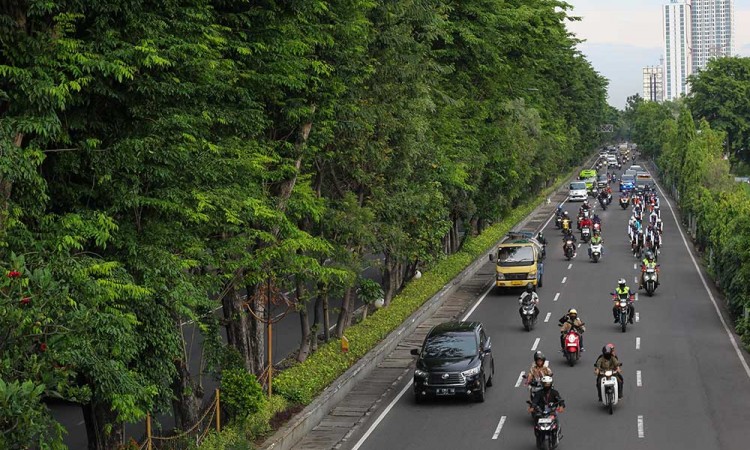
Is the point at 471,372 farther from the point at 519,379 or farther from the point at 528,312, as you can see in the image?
the point at 528,312

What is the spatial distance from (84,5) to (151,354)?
18.5ft

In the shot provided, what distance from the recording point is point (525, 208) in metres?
84.4

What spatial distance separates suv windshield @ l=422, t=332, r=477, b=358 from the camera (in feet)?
85.1

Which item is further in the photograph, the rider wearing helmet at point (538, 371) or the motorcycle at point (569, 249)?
the motorcycle at point (569, 249)

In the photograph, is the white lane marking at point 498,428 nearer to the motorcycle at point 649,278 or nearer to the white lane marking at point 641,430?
the white lane marking at point 641,430

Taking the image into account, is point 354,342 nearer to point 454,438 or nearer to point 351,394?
point 351,394

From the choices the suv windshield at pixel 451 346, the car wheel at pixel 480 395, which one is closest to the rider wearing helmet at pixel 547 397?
the car wheel at pixel 480 395

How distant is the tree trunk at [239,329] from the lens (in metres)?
24.0

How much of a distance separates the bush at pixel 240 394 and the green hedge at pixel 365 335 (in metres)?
2.50

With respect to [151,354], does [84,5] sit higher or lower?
higher

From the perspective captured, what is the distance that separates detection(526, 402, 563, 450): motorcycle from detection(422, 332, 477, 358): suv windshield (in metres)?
5.15

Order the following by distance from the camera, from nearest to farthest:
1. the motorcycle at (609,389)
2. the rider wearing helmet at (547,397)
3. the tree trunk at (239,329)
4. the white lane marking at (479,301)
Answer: the rider wearing helmet at (547,397) → the motorcycle at (609,389) → the tree trunk at (239,329) → the white lane marking at (479,301)

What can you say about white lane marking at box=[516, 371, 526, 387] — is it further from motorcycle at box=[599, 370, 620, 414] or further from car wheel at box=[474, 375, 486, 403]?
motorcycle at box=[599, 370, 620, 414]

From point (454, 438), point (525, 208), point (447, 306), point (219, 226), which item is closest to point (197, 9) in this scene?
point (219, 226)
